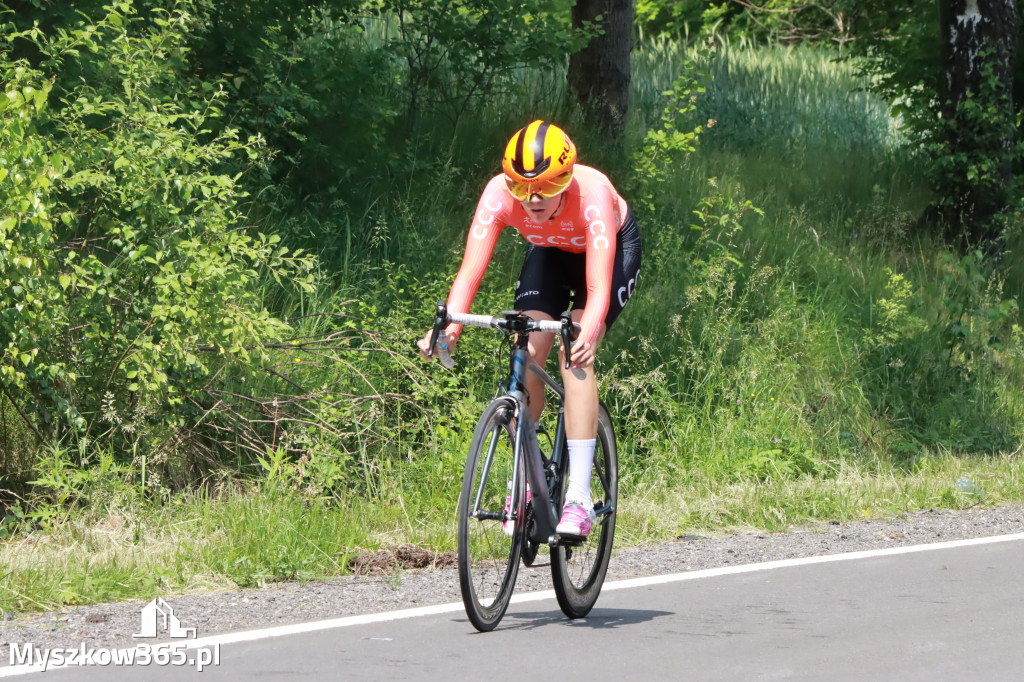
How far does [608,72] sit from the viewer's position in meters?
15.2

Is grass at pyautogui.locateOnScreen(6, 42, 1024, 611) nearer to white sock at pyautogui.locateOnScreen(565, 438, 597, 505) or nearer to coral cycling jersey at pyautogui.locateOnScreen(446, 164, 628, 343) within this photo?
white sock at pyautogui.locateOnScreen(565, 438, 597, 505)

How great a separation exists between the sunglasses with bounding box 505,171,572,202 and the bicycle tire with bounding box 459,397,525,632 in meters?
0.88

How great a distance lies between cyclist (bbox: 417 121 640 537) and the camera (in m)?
5.70

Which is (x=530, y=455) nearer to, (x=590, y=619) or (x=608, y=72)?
(x=590, y=619)

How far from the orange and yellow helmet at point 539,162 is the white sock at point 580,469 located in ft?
3.71

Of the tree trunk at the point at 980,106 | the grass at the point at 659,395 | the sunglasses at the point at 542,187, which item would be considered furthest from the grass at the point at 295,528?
the tree trunk at the point at 980,106

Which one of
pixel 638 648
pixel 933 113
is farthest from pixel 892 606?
pixel 933 113

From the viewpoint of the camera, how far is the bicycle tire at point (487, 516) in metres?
5.57

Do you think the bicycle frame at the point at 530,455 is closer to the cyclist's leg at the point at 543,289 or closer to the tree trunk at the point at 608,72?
the cyclist's leg at the point at 543,289

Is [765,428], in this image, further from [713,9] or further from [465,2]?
[713,9]

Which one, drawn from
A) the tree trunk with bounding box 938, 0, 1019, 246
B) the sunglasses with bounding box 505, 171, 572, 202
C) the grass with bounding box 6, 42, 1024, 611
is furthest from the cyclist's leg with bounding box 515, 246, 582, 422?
the tree trunk with bounding box 938, 0, 1019, 246

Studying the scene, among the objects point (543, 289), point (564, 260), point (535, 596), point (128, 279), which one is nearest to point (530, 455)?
point (543, 289)

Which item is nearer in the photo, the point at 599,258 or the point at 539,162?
the point at 539,162

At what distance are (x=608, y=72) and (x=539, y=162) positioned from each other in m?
9.86
